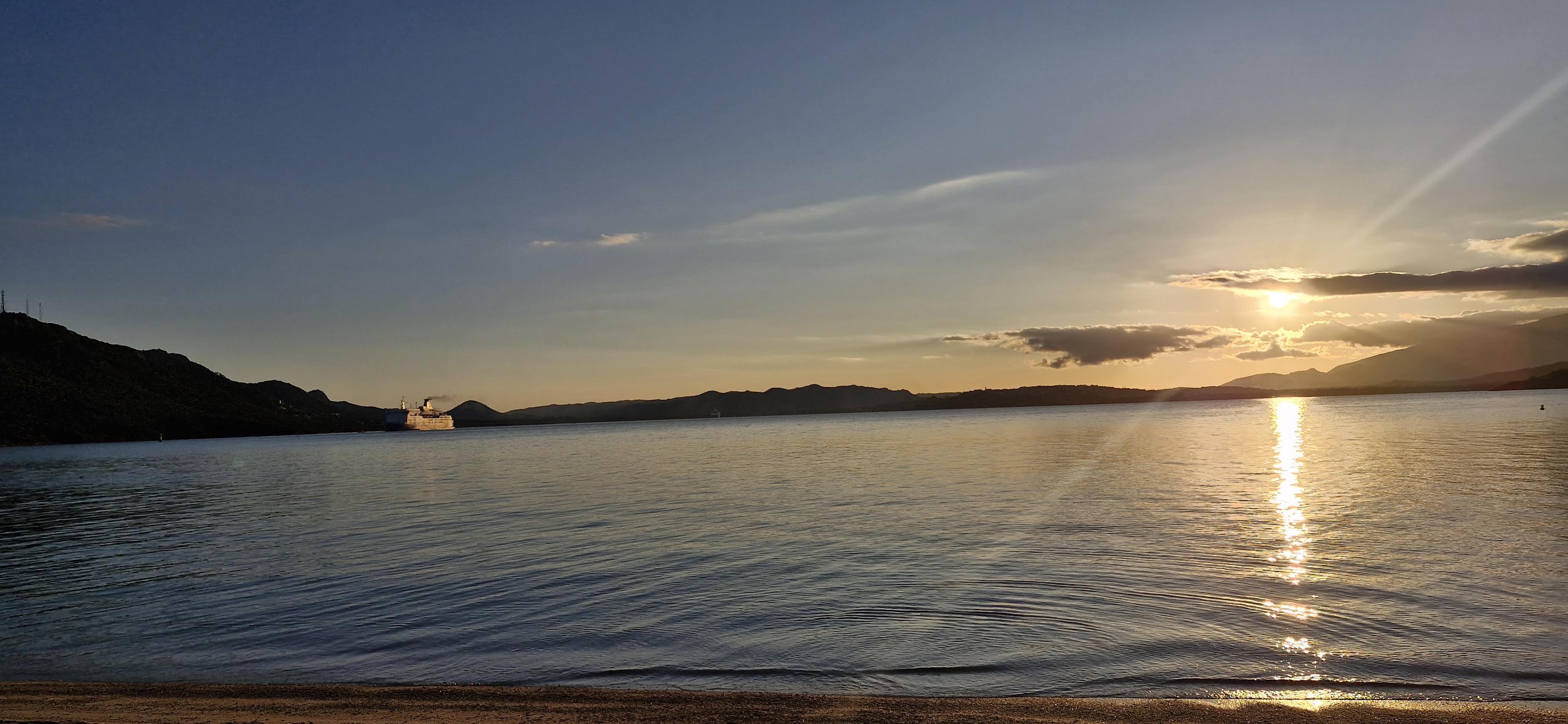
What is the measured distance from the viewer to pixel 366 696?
9156 mm

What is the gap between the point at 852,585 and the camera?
49.8ft

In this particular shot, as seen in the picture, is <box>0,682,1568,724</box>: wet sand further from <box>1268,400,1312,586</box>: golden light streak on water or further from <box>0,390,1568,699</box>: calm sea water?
<box>1268,400,1312,586</box>: golden light streak on water

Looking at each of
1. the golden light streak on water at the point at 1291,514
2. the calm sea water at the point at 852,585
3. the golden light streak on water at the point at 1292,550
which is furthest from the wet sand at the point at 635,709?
the golden light streak on water at the point at 1291,514

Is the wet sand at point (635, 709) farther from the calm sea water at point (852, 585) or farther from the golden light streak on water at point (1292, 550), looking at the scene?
the golden light streak on water at point (1292, 550)

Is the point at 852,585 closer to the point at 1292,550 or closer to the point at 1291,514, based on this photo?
the point at 1292,550

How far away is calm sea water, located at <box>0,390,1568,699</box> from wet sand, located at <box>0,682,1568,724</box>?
2.26 ft

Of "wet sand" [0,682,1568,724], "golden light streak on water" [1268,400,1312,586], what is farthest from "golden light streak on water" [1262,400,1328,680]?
"wet sand" [0,682,1568,724]

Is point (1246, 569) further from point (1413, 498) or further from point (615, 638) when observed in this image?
point (1413, 498)

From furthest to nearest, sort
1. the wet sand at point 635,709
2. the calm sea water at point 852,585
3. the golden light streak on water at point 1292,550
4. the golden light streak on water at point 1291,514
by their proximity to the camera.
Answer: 1. the golden light streak on water at point 1291,514
2. the golden light streak on water at point 1292,550
3. the calm sea water at point 852,585
4. the wet sand at point 635,709

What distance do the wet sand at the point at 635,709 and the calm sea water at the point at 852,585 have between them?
0.69 metres

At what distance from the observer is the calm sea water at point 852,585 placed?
33.6ft

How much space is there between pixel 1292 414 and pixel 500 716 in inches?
6235

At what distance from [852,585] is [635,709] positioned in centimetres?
717

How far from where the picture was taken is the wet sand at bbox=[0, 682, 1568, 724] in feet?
25.8
